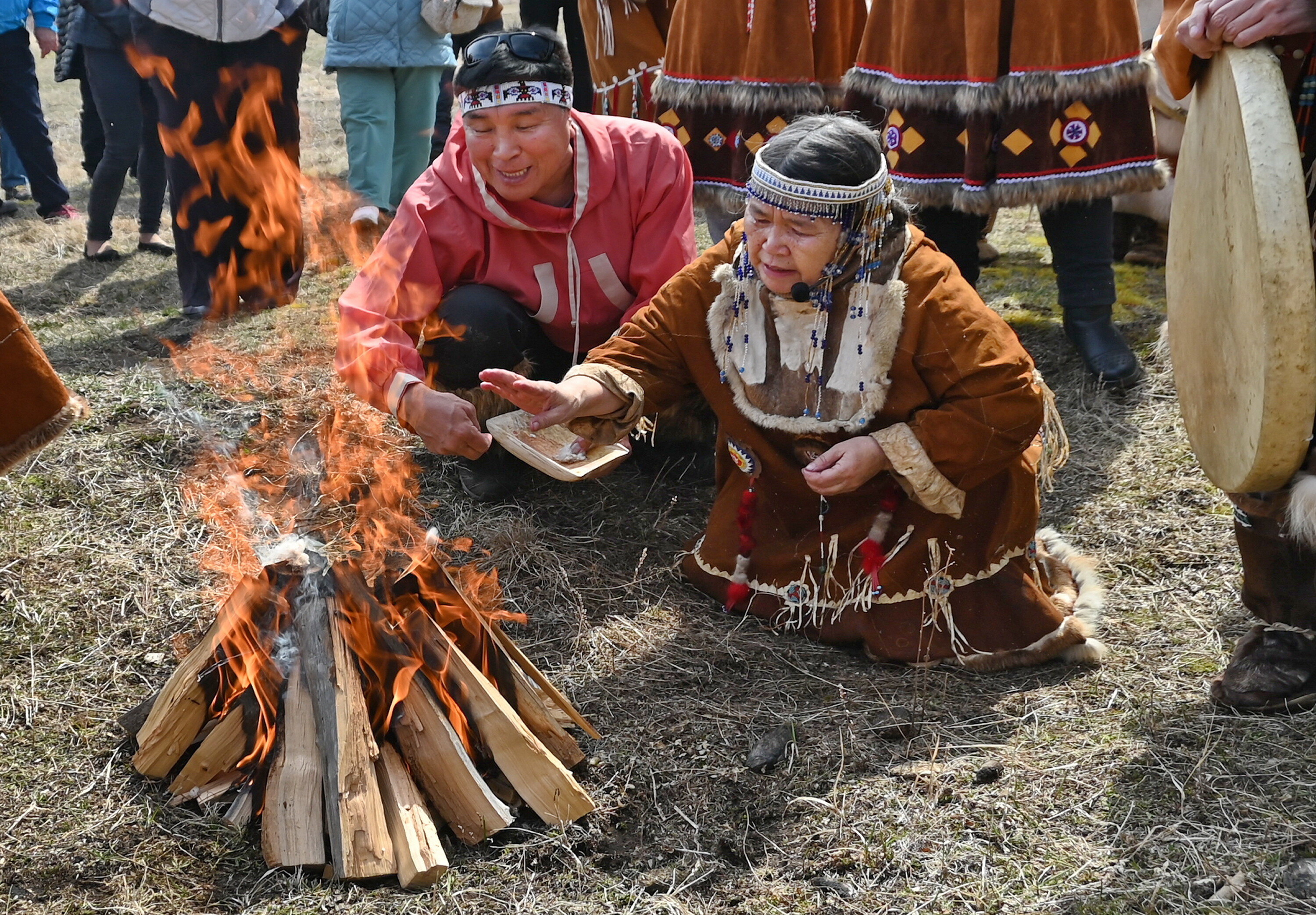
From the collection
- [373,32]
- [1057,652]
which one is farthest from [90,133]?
[1057,652]

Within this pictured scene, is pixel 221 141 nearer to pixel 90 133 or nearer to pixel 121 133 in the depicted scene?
pixel 121 133

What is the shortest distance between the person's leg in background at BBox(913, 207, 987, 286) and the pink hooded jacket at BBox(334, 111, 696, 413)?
1.11 meters

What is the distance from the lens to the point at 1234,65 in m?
2.31

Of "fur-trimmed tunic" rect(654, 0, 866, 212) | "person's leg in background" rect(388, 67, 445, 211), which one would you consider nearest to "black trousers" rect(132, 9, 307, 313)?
"person's leg in background" rect(388, 67, 445, 211)

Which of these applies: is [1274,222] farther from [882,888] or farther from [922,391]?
[882,888]

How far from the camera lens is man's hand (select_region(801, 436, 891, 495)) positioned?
9.19 ft

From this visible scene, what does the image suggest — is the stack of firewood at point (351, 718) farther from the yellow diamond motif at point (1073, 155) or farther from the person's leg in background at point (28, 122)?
the person's leg in background at point (28, 122)

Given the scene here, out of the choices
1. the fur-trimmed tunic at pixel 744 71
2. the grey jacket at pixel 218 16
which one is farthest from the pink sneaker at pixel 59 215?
the fur-trimmed tunic at pixel 744 71

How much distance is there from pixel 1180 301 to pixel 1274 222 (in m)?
0.69

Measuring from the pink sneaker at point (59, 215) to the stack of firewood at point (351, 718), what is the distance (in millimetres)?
6363

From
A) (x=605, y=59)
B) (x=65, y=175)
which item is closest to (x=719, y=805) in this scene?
(x=605, y=59)

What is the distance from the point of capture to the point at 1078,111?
4035 mm

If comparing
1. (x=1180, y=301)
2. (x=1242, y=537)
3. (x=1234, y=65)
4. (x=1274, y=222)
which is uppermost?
(x=1234, y=65)

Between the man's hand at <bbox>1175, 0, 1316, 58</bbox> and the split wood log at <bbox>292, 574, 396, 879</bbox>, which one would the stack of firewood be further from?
the man's hand at <bbox>1175, 0, 1316, 58</bbox>
